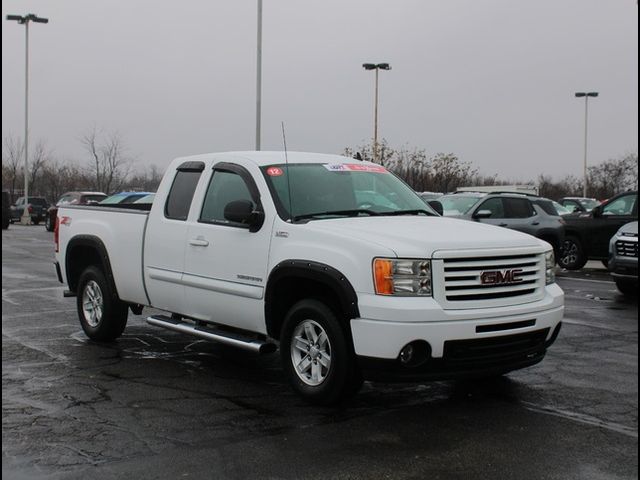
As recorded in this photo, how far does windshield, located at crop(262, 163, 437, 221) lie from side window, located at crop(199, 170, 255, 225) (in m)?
0.31

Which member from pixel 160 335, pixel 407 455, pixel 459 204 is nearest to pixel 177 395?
pixel 407 455

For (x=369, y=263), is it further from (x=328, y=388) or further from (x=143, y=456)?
(x=143, y=456)

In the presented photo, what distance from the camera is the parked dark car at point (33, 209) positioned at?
43750 millimetres

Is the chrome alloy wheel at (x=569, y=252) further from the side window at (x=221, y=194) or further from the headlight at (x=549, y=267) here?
the side window at (x=221, y=194)

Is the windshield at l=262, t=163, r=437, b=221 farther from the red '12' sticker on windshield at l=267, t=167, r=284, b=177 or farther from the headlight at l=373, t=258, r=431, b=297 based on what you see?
the headlight at l=373, t=258, r=431, b=297

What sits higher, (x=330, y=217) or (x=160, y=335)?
(x=330, y=217)

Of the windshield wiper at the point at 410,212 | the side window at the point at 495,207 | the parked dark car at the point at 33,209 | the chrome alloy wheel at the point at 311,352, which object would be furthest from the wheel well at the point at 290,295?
the parked dark car at the point at 33,209

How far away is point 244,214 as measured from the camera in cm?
595

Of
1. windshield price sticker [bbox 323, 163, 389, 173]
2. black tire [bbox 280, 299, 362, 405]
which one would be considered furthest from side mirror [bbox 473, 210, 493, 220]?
black tire [bbox 280, 299, 362, 405]

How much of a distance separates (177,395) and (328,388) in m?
1.26

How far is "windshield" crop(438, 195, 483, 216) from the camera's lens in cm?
1617

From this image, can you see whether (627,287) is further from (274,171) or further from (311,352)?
(311,352)

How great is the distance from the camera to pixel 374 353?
505 centimetres

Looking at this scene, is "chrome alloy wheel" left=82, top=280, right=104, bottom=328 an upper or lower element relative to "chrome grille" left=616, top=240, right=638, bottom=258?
lower
